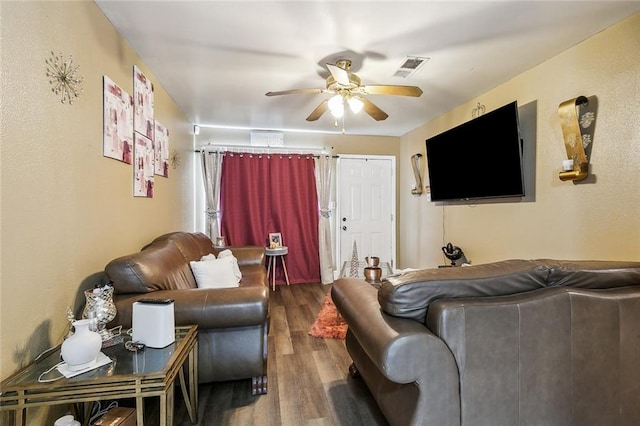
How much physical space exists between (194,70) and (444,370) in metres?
2.93

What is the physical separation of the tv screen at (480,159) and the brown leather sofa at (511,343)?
159 centimetres

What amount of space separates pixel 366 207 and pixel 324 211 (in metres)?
0.78

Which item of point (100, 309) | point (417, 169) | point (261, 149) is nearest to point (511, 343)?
point (100, 309)

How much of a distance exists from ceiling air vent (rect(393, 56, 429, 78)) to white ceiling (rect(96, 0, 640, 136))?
0.19 ft

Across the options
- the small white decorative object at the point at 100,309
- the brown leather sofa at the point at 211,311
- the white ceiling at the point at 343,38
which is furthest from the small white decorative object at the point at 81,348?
the white ceiling at the point at 343,38

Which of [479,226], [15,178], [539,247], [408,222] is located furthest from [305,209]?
[15,178]

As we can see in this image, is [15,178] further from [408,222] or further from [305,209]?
[408,222]

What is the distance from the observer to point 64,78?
1520 millimetres

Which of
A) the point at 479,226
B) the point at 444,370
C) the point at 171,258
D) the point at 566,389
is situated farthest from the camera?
the point at 479,226

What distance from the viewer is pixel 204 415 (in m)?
1.78

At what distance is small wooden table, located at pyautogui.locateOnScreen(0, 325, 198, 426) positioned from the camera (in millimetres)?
1123

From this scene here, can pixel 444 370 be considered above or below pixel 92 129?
below

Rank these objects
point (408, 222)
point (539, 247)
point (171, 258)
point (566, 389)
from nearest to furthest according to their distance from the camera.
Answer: point (566, 389)
point (171, 258)
point (539, 247)
point (408, 222)

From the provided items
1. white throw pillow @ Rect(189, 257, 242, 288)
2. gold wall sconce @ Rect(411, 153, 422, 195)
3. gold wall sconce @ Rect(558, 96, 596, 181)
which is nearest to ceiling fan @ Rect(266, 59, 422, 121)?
gold wall sconce @ Rect(558, 96, 596, 181)
